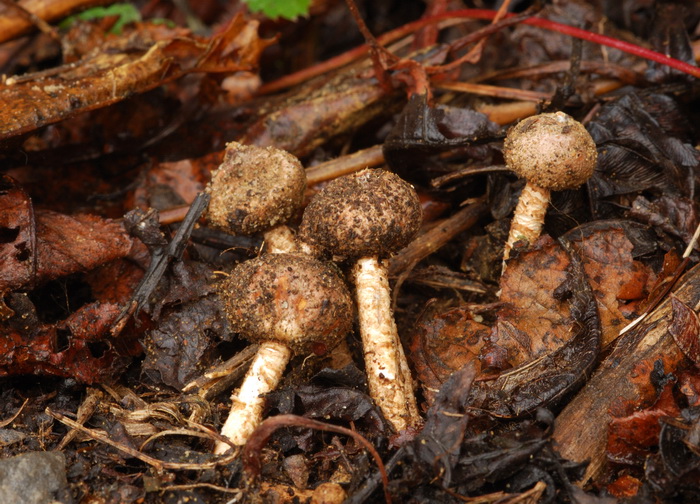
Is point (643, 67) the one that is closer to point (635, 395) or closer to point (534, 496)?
A: point (635, 395)

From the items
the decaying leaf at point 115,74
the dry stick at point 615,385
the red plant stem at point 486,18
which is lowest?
the dry stick at point 615,385

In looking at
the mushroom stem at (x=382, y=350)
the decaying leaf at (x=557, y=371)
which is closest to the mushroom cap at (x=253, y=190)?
the mushroom stem at (x=382, y=350)

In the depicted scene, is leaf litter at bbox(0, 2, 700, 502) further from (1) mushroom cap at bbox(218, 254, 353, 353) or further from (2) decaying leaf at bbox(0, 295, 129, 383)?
(1) mushroom cap at bbox(218, 254, 353, 353)

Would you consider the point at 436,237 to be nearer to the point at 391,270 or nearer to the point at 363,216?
the point at 391,270

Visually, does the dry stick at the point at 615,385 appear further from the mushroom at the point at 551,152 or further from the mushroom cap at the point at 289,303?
the mushroom cap at the point at 289,303

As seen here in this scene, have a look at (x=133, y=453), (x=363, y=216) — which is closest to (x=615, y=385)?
(x=363, y=216)

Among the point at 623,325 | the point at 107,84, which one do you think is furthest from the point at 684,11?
the point at 107,84
